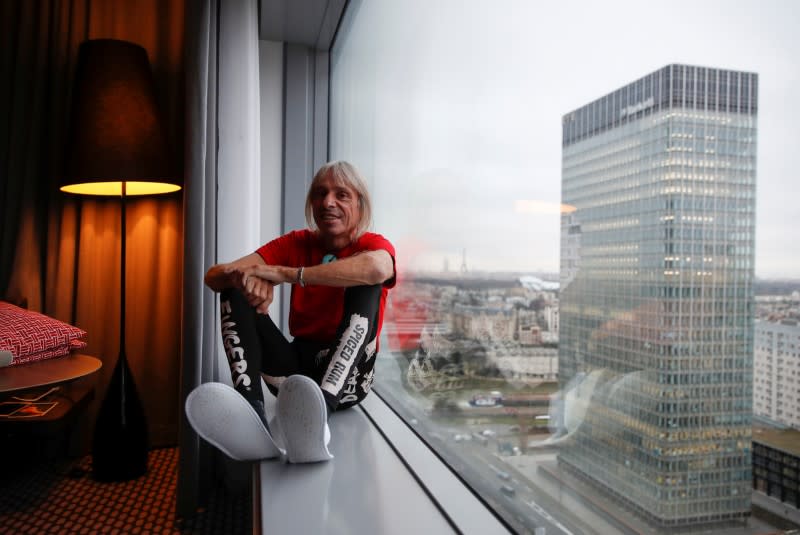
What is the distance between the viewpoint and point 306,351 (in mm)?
1577

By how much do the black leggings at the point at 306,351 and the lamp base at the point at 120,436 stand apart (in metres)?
0.81

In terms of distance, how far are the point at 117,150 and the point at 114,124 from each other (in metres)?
0.10

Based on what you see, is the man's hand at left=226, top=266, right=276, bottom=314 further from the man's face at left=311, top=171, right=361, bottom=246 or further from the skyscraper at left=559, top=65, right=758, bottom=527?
the skyscraper at left=559, top=65, right=758, bottom=527

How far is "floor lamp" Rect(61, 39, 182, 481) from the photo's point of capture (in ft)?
6.46

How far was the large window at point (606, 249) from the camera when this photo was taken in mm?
511

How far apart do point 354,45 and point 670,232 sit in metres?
2.13

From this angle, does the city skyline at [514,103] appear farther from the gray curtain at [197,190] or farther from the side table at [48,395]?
the side table at [48,395]

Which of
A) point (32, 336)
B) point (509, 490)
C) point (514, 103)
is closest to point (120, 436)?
point (32, 336)

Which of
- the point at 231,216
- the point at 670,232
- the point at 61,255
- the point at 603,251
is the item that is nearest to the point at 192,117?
the point at 231,216

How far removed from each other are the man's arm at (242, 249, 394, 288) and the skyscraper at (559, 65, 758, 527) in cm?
61

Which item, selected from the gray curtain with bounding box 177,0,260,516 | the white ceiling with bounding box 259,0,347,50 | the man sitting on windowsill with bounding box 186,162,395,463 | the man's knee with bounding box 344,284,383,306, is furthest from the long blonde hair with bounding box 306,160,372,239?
the white ceiling with bounding box 259,0,347,50

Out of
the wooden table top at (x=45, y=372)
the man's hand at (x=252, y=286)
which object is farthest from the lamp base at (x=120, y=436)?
the man's hand at (x=252, y=286)

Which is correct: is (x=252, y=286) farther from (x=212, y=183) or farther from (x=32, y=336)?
(x=32, y=336)

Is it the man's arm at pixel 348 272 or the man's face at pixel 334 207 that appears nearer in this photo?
the man's arm at pixel 348 272
